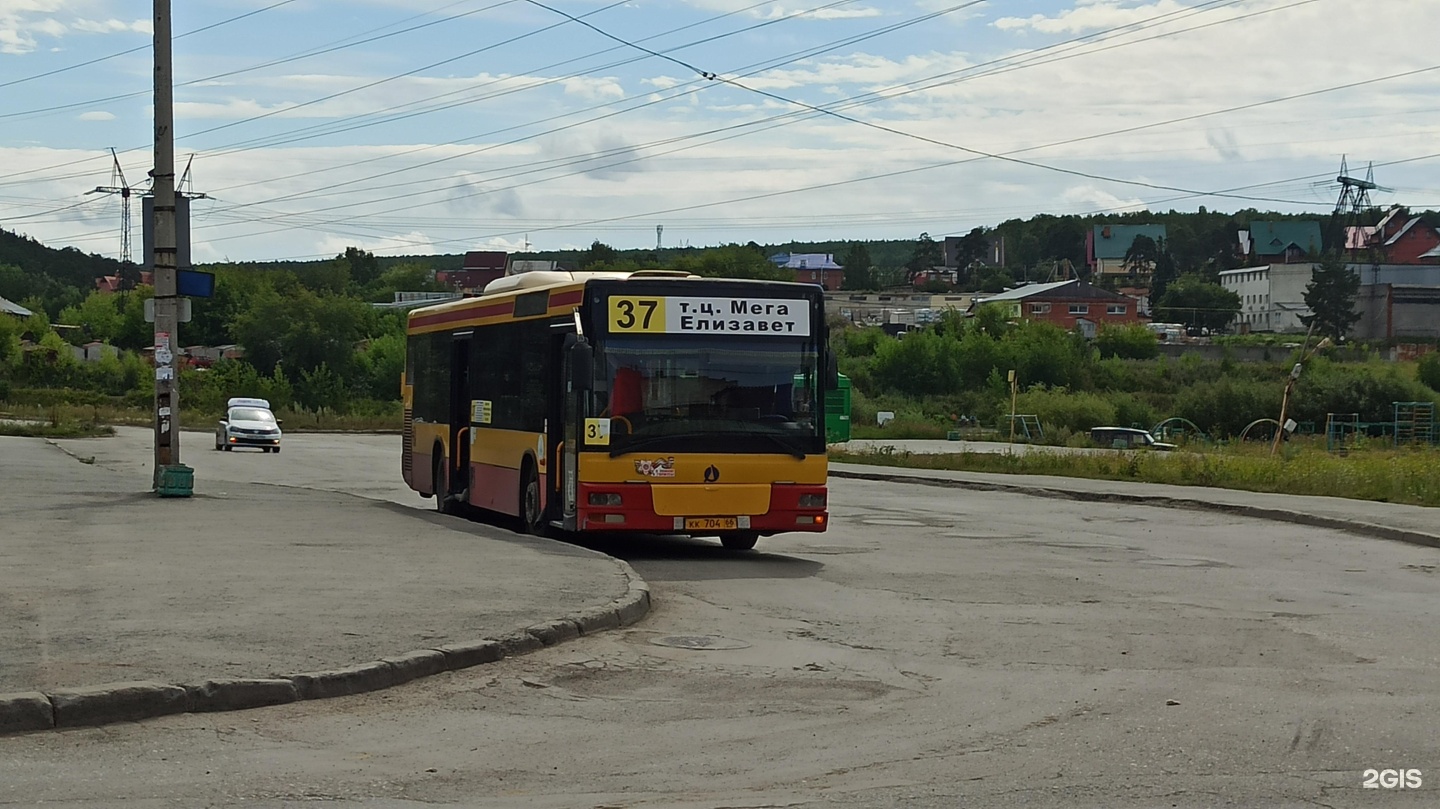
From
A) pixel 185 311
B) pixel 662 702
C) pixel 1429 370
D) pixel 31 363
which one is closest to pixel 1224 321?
pixel 1429 370

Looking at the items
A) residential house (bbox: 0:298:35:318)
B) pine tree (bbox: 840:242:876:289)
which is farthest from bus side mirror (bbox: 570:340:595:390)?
pine tree (bbox: 840:242:876:289)

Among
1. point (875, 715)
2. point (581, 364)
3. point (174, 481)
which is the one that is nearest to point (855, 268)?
point (174, 481)

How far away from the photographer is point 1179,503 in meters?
28.5

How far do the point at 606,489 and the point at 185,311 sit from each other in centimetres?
866

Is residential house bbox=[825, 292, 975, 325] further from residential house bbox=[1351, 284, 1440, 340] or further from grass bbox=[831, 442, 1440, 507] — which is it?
grass bbox=[831, 442, 1440, 507]

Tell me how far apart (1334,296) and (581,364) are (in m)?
116

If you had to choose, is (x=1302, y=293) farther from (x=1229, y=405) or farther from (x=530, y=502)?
(x=530, y=502)

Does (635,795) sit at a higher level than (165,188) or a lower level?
lower

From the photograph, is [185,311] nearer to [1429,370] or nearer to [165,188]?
[165,188]

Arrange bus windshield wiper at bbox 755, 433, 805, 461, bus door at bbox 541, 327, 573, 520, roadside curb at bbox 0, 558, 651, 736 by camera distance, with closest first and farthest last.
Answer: roadside curb at bbox 0, 558, 651, 736, bus windshield wiper at bbox 755, 433, 805, 461, bus door at bbox 541, 327, 573, 520

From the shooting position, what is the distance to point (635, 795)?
6.59 meters

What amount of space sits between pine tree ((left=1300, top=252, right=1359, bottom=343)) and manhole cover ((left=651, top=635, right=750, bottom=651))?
4623 inches

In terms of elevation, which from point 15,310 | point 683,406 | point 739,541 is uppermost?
point 15,310

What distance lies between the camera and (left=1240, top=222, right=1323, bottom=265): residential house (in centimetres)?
18568
